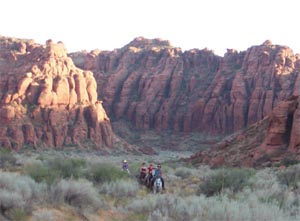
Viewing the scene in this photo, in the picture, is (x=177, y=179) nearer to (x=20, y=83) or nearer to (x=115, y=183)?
(x=115, y=183)

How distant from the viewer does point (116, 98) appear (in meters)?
109

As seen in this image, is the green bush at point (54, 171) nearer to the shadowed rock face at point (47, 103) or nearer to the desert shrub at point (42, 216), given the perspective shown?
the desert shrub at point (42, 216)

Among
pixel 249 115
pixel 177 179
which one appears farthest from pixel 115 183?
pixel 249 115

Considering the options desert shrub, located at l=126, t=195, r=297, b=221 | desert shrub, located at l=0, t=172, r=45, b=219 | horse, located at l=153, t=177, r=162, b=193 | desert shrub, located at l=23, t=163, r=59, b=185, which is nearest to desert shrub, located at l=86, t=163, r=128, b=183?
horse, located at l=153, t=177, r=162, b=193

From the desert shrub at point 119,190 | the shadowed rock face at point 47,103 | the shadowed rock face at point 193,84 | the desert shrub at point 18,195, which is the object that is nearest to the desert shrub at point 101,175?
the desert shrub at point 119,190

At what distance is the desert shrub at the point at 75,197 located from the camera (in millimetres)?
12758

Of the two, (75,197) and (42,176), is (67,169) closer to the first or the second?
(42,176)

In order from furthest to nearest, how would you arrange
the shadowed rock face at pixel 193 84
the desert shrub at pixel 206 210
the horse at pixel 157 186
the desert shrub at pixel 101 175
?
1. the shadowed rock face at pixel 193 84
2. the horse at pixel 157 186
3. the desert shrub at pixel 101 175
4. the desert shrub at pixel 206 210

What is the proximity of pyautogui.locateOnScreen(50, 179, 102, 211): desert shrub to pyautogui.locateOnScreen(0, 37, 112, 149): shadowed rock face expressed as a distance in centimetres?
4737

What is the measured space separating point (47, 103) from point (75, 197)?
5486 cm

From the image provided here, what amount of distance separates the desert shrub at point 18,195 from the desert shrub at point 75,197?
0.41 metres

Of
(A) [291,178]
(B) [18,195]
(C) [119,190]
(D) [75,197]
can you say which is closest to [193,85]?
(A) [291,178]

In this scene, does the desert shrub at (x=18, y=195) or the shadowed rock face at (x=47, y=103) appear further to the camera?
the shadowed rock face at (x=47, y=103)

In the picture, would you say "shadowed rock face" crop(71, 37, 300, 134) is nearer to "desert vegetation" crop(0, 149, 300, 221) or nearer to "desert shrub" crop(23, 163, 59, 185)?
"desert vegetation" crop(0, 149, 300, 221)
